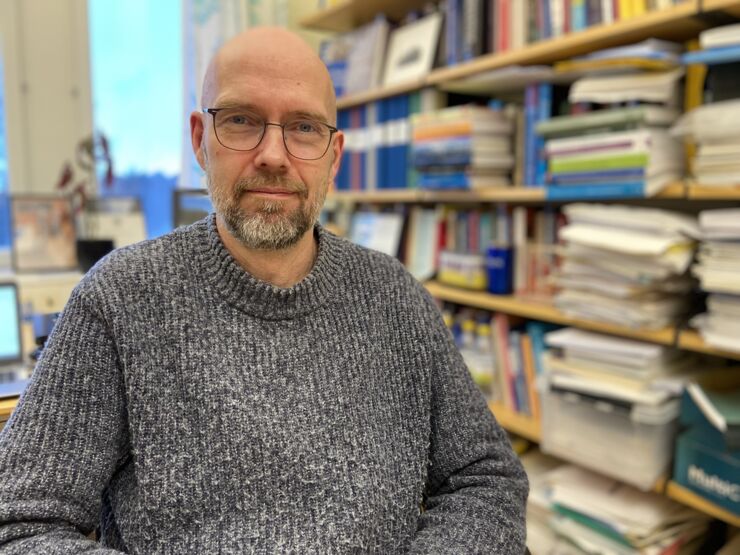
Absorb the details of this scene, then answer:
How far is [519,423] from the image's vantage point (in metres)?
1.81

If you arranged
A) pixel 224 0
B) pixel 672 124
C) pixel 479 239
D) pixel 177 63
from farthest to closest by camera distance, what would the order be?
pixel 177 63, pixel 224 0, pixel 479 239, pixel 672 124

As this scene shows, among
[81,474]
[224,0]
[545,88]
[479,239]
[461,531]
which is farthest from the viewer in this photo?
[224,0]

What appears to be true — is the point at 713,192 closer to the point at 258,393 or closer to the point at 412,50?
the point at 258,393

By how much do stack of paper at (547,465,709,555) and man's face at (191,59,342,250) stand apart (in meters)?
1.16

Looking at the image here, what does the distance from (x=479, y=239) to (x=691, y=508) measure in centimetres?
98

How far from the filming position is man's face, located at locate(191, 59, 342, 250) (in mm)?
908

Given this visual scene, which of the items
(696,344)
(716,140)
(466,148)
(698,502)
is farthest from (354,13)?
(698,502)

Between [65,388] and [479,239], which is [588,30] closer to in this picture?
[479,239]

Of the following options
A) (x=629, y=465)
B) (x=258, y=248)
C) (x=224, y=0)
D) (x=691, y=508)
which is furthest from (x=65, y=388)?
(x=224, y=0)

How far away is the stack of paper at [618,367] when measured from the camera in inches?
56.3

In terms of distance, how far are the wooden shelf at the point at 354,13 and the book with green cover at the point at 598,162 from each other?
99 cm

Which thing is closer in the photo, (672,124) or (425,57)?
(672,124)

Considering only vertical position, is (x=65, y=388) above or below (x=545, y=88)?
below

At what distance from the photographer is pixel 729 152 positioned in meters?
1.26
